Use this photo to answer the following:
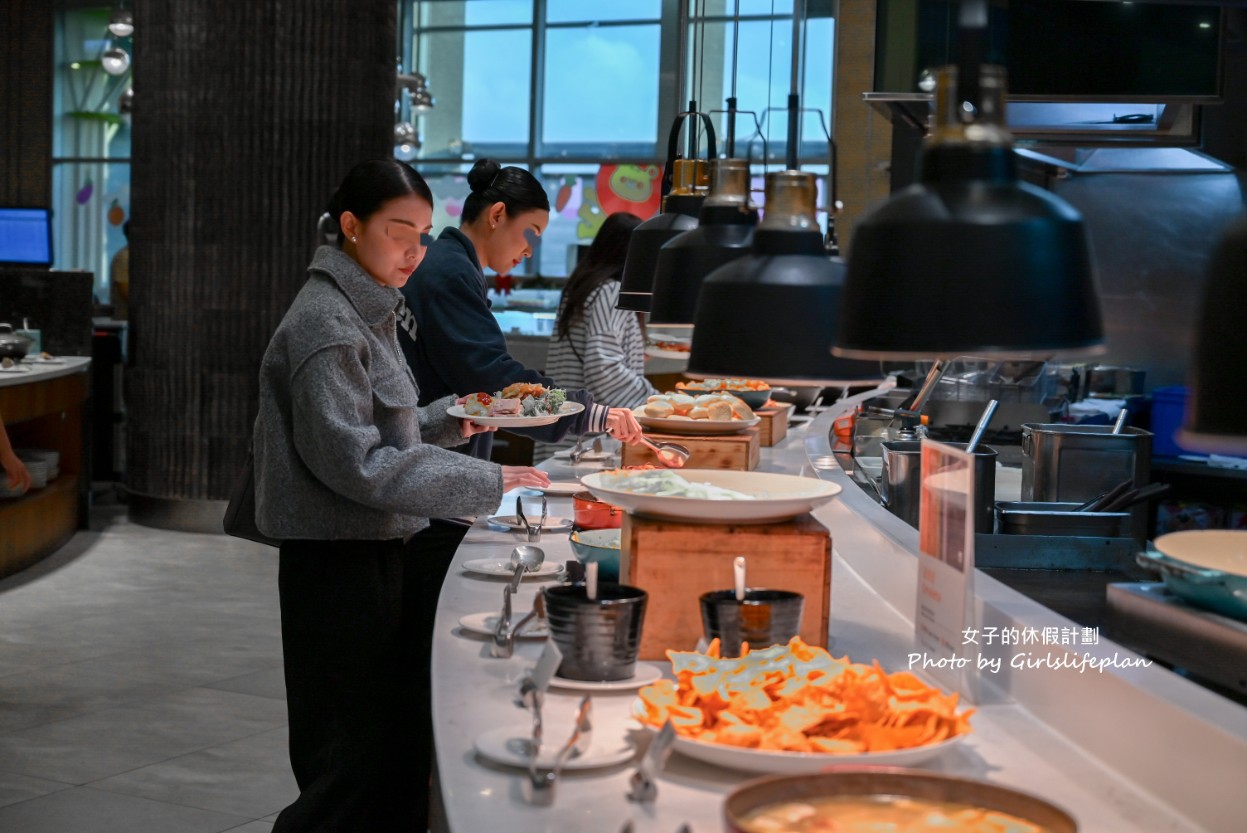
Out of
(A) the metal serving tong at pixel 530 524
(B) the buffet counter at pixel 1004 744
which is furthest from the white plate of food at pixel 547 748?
(A) the metal serving tong at pixel 530 524

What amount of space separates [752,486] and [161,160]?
6.61m

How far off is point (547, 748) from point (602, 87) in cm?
1435

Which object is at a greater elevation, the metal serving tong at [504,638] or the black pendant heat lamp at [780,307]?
the black pendant heat lamp at [780,307]

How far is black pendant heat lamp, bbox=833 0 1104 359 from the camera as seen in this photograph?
1.08 metres

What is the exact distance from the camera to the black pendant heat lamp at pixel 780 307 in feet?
5.13

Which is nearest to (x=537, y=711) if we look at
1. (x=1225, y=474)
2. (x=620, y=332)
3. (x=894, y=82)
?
(x=620, y=332)

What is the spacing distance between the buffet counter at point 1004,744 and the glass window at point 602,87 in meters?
13.5

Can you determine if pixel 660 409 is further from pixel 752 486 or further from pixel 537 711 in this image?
pixel 537 711

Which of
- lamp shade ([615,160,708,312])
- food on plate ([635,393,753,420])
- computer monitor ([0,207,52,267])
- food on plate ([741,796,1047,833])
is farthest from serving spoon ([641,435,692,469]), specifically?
computer monitor ([0,207,52,267])

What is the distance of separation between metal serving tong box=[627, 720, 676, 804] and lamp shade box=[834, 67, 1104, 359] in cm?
44

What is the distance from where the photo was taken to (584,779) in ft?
4.60

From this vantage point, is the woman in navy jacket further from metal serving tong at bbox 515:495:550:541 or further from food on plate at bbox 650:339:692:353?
food on plate at bbox 650:339:692:353

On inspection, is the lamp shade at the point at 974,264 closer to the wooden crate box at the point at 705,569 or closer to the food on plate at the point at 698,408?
the wooden crate box at the point at 705,569

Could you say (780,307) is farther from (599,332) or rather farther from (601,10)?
(601,10)
